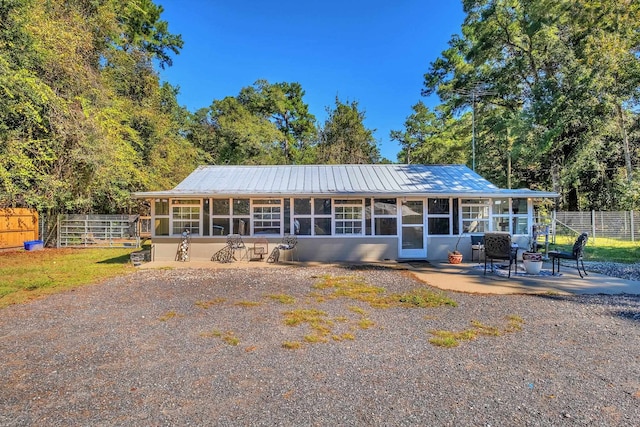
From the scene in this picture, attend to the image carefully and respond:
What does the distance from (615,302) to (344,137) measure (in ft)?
67.5

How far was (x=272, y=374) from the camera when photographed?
131 inches

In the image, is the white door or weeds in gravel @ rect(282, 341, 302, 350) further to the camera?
the white door

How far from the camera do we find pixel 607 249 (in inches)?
543

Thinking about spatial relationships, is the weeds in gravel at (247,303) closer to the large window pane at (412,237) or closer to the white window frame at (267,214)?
the white window frame at (267,214)

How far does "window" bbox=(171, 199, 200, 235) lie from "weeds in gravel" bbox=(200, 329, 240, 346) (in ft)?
24.8

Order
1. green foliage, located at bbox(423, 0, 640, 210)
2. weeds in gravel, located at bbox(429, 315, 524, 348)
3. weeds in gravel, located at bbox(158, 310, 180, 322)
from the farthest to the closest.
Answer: green foliage, located at bbox(423, 0, 640, 210)
weeds in gravel, located at bbox(158, 310, 180, 322)
weeds in gravel, located at bbox(429, 315, 524, 348)

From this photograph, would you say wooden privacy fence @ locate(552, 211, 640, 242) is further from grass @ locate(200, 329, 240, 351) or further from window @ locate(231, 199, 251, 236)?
grass @ locate(200, 329, 240, 351)

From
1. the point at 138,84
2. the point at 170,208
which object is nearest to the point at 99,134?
the point at 170,208

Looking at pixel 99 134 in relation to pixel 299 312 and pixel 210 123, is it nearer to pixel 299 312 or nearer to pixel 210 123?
pixel 299 312

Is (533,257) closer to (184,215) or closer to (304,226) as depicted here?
(304,226)

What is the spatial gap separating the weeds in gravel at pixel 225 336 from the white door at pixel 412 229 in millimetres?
8141

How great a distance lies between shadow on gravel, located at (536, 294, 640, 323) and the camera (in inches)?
210

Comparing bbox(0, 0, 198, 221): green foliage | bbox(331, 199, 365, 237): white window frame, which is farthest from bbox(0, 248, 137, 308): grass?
bbox(331, 199, 365, 237): white window frame

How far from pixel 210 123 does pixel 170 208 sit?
765 inches
